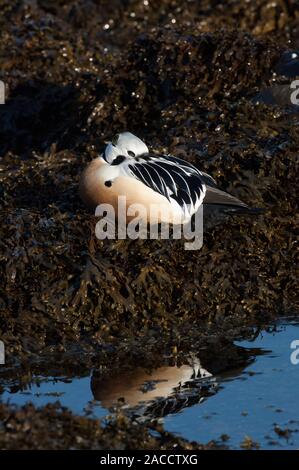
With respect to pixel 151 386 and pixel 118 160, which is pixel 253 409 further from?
pixel 118 160

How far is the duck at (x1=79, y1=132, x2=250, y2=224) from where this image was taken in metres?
6.80

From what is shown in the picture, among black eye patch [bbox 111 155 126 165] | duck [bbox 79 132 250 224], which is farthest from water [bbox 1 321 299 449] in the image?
black eye patch [bbox 111 155 126 165]

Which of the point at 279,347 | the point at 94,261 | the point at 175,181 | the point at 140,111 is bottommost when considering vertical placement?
the point at 279,347

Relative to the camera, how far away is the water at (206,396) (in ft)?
17.7

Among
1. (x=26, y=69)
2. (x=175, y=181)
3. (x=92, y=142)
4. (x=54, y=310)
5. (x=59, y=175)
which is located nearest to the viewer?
(x=54, y=310)

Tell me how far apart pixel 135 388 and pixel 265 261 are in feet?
5.28

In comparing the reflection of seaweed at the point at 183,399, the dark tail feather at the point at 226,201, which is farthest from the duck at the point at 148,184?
the reflection of seaweed at the point at 183,399

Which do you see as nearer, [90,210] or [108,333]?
[108,333]

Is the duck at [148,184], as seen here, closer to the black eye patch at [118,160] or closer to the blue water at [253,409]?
the black eye patch at [118,160]

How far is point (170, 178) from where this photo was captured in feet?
22.9

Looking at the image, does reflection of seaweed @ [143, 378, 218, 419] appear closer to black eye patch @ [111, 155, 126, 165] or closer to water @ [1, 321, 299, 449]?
water @ [1, 321, 299, 449]

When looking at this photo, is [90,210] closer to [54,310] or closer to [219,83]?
[54,310]

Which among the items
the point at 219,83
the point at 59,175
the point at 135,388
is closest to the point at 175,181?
the point at 59,175

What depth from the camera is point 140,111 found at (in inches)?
350
